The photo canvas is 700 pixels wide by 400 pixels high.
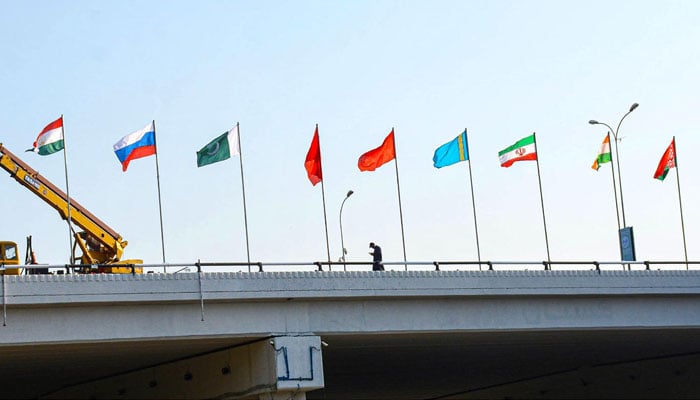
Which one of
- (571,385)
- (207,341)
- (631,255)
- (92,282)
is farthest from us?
(571,385)

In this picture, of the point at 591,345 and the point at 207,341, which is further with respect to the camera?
the point at 591,345

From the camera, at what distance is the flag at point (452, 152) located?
59.5 meters

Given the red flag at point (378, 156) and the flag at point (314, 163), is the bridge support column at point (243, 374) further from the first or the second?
the red flag at point (378, 156)

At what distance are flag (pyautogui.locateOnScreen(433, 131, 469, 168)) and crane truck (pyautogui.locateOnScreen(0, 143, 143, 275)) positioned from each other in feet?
45.0

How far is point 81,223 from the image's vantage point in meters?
58.2

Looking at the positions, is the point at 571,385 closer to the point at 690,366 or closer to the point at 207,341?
the point at 690,366

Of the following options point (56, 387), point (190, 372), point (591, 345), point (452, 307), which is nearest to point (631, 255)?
point (591, 345)

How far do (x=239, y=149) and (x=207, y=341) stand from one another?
41.0 feet

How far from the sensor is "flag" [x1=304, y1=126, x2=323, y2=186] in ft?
184

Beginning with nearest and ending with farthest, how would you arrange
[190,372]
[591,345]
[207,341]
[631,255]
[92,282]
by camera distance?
[92,282] < [207,341] < [190,372] < [591,345] < [631,255]

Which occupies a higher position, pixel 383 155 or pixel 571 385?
pixel 383 155

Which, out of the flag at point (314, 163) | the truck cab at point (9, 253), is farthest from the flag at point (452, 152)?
the truck cab at point (9, 253)

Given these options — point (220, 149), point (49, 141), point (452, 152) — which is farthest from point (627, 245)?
point (49, 141)

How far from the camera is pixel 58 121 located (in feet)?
169
